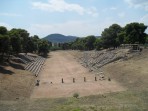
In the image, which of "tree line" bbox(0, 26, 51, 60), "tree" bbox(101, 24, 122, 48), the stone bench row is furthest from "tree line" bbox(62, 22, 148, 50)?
"tree line" bbox(0, 26, 51, 60)

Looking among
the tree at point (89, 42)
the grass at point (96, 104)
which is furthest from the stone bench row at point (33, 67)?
the tree at point (89, 42)

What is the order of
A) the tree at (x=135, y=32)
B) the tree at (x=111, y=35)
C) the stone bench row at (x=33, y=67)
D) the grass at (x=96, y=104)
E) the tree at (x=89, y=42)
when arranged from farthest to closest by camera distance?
1. the tree at (x=89, y=42)
2. the tree at (x=111, y=35)
3. the tree at (x=135, y=32)
4. the stone bench row at (x=33, y=67)
5. the grass at (x=96, y=104)

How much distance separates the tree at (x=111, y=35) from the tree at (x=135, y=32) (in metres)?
23.6

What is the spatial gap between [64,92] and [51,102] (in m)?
9.65

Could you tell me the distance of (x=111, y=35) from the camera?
11262cm

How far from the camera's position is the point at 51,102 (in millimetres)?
29750

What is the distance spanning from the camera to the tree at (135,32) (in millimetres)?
86438

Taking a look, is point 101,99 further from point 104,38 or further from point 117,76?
point 104,38

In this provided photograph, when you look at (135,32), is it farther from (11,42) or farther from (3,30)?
(3,30)

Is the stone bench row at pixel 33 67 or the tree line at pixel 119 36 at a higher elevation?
the tree line at pixel 119 36

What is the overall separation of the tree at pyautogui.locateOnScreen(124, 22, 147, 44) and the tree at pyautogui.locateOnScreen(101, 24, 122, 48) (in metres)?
23.6

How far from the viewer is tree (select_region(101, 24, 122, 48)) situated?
369ft

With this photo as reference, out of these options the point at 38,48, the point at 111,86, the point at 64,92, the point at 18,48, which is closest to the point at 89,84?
the point at 111,86

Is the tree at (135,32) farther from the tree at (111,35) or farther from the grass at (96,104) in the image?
the grass at (96,104)
